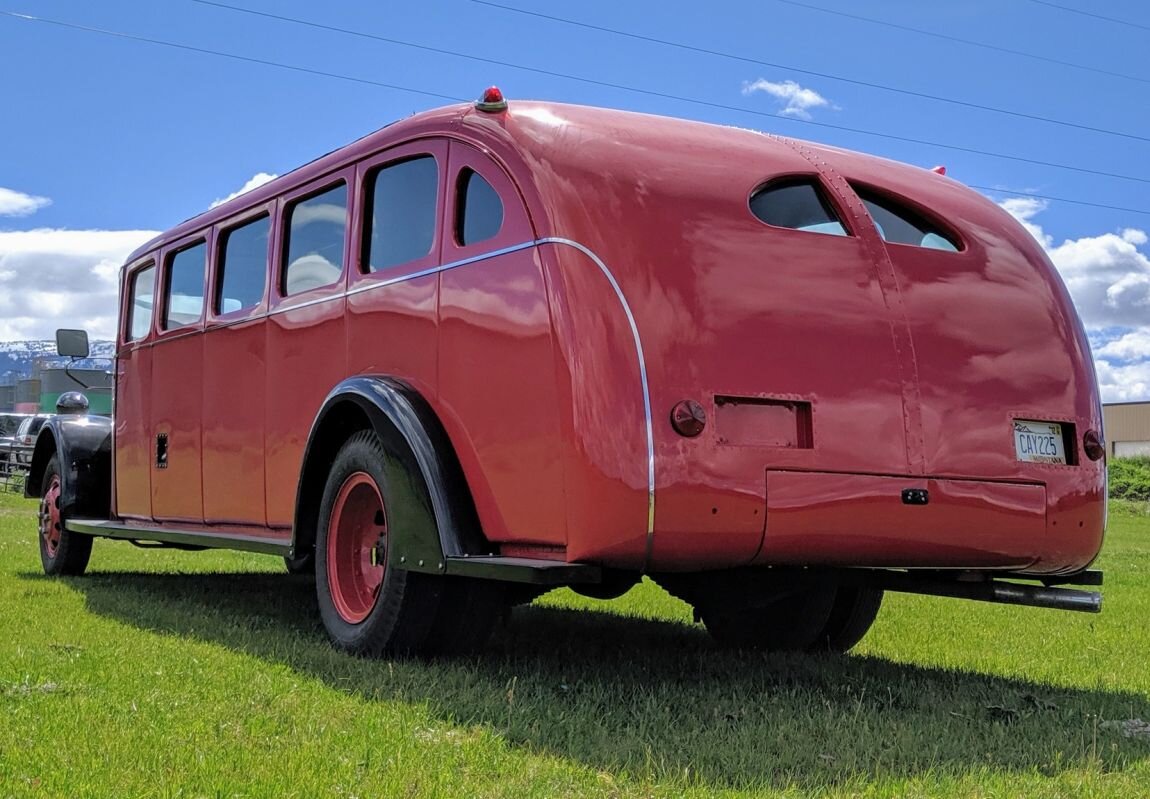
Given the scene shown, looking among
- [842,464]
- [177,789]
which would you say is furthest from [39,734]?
[842,464]

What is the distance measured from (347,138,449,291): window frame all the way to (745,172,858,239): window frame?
4.40ft

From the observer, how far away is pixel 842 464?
4.89 meters

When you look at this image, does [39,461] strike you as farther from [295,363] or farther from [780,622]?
[780,622]

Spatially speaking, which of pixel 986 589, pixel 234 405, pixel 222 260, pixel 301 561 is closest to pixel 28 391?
pixel 222 260

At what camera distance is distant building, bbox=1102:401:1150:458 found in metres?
67.5

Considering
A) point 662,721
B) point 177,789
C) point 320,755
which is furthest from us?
point 662,721

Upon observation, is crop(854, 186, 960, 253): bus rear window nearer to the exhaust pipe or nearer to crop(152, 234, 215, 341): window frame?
the exhaust pipe

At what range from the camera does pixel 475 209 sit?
5461 millimetres

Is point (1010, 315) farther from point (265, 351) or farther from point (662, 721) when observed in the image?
point (265, 351)

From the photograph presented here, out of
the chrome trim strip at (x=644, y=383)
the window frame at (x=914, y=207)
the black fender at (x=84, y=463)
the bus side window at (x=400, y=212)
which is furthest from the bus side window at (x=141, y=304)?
the window frame at (x=914, y=207)

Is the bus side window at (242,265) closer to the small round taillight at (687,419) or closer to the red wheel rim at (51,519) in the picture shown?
the red wheel rim at (51,519)

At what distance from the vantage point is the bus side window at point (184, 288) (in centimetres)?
822

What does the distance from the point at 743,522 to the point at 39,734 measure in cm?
242

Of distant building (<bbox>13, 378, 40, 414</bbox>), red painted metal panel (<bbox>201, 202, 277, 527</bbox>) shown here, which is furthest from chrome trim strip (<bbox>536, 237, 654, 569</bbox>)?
distant building (<bbox>13, 378, 40, 414</bbox>)
